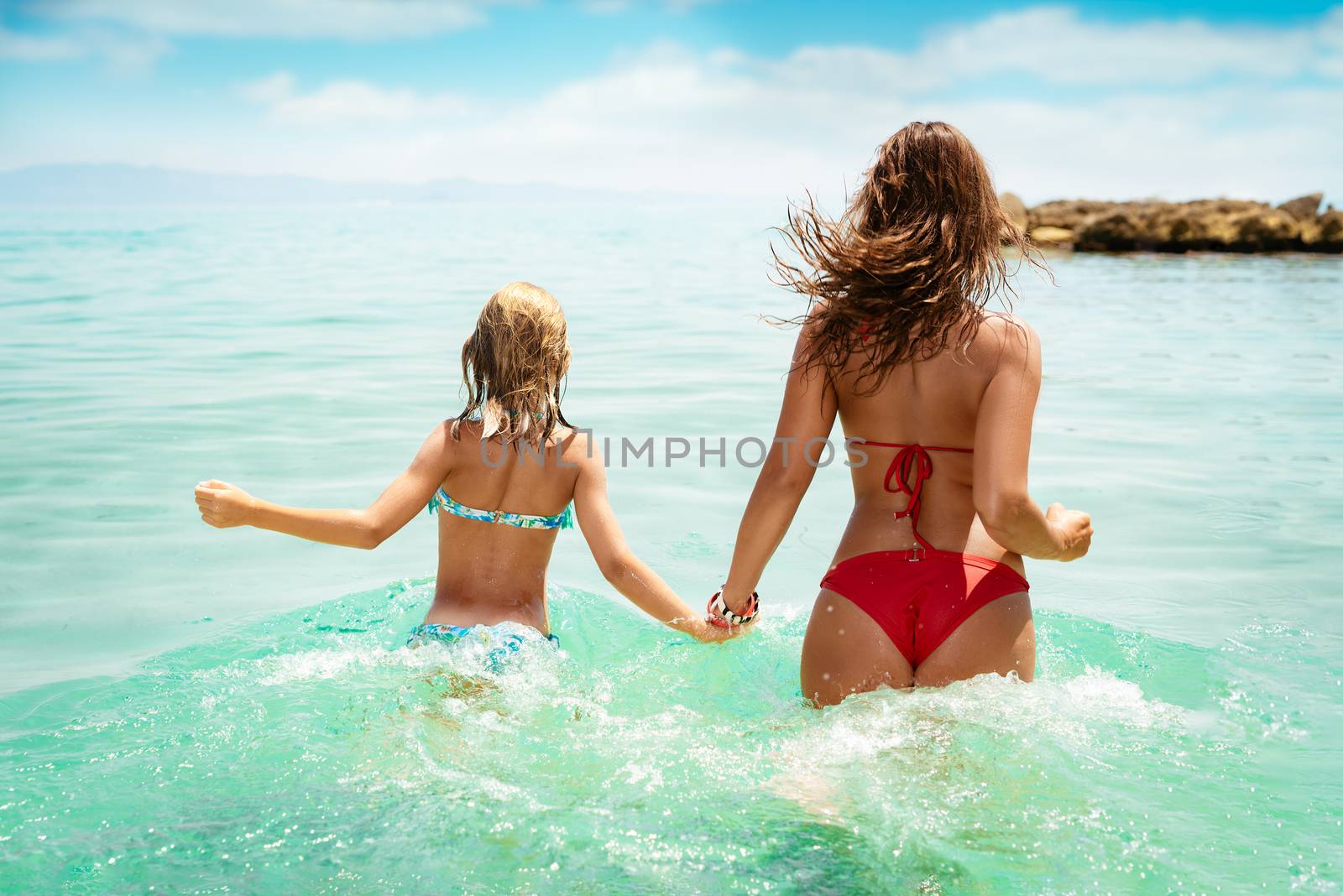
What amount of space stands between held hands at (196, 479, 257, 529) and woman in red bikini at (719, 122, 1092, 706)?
5.48 feet

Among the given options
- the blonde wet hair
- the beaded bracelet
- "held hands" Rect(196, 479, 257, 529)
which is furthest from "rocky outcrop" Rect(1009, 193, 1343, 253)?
"held hands" Rect(196, 479, 257, 529)

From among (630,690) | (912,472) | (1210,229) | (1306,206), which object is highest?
(1306,206)

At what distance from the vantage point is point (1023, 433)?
2.72m

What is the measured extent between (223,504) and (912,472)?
2088 millimetres

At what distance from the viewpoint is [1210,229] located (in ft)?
106

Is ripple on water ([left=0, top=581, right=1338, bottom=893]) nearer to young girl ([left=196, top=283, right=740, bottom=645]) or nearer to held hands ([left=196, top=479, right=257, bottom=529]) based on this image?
young girl ([left=196, top=283, right=740, bottom=645])

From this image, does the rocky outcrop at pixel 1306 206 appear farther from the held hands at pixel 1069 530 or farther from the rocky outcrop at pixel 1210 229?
the held hands at pixel 1069 530

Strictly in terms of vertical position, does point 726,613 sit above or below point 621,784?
above

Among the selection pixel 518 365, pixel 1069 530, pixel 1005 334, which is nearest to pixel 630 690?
pixel 518 365

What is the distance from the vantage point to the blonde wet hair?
3.64 m

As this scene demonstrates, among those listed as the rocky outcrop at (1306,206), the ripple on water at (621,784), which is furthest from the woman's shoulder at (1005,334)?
the rocky outcrop at (1306,206)

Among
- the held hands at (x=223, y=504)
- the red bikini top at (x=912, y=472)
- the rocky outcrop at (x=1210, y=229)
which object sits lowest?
the held hands at (x=223, y=504)

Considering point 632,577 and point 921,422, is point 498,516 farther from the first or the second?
point 921,422

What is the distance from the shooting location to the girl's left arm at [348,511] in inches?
130
